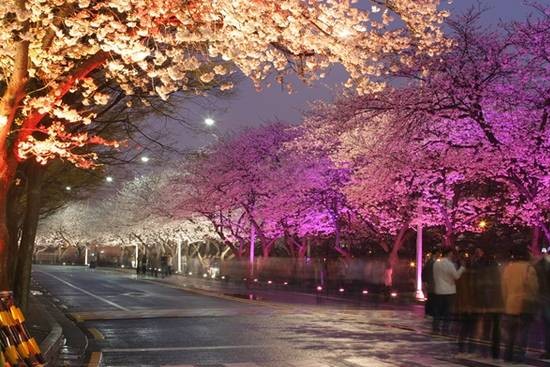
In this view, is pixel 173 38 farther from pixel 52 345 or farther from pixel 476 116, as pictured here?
pixel 476 116

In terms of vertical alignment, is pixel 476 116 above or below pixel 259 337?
above

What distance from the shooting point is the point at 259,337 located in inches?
581

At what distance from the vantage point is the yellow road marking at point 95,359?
11.2m

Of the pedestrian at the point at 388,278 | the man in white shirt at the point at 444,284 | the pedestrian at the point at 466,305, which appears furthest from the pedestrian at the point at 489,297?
the pedestrian at the point at 388,278

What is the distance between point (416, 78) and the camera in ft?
68.8

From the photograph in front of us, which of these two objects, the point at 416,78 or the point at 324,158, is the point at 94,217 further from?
the point at 416,78

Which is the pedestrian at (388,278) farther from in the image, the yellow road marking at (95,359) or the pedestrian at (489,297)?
the yellow road marking at (95,359)

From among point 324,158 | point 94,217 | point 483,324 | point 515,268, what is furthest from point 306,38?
point 94,217

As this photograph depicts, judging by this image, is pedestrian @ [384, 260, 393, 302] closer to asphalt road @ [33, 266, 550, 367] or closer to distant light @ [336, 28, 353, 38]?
asphalt road @ [33, 266, 550, 367]

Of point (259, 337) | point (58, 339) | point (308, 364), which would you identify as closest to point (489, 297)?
point (308, 364)

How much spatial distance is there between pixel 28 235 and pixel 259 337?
253 inches

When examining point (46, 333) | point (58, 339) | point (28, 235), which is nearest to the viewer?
point (58, 339)

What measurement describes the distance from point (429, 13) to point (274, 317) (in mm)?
10853

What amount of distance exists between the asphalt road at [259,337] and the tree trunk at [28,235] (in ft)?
5.71
